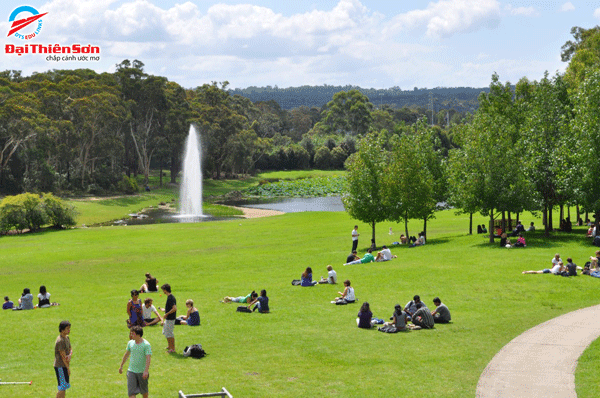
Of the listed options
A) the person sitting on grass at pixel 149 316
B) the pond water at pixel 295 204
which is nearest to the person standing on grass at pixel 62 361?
the person sitting on grass at pixel 149 316

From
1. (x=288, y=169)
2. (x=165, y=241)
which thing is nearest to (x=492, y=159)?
(x=165, y=241)

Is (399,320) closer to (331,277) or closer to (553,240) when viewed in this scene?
(331,277)

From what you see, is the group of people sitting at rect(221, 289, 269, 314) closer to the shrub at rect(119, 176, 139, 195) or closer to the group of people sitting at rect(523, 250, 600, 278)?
the group of people sitting at rect(523, 250, 600, 278)

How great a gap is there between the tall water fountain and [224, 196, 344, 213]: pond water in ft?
22.8

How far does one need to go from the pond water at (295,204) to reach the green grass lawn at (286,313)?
40.8m

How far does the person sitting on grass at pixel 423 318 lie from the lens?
21062 mm

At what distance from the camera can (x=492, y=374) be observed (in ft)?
52.0

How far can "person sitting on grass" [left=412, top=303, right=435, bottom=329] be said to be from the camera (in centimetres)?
2106

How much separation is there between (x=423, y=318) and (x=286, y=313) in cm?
549

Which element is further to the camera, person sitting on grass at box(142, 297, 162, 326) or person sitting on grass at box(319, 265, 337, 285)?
person sitting on grass at box(319, 265, 337, 285)

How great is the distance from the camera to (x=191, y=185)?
3890 inches

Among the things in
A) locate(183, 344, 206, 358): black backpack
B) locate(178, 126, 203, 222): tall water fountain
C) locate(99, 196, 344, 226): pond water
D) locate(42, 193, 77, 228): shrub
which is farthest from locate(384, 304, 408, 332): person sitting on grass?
locate(178, 126, 203, 222): tall water fountain

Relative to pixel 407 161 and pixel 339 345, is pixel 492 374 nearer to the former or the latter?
pixel 339 345

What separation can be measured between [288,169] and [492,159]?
12810 cm
